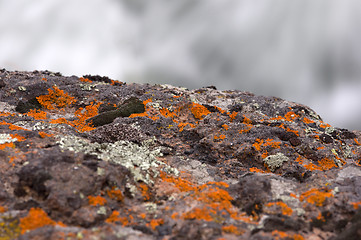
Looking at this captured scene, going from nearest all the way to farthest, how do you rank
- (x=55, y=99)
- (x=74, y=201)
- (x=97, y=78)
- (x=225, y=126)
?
(x=74, y=201)
(x=225, y=126)
(x=55, y=99)
(x=97, y=78)

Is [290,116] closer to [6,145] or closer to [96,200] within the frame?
[96,200]

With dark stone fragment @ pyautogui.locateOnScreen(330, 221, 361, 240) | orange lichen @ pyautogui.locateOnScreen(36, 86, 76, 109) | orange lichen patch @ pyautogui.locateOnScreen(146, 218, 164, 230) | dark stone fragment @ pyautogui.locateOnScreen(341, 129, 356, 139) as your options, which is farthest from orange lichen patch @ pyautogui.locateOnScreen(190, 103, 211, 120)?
dark stone fragment @ pyautogui.locateOnScreen(330, 221, 361, 240)

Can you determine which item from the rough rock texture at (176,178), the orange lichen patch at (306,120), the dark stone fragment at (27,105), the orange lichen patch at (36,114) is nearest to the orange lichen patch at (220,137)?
the rough rock texture at (176,178)

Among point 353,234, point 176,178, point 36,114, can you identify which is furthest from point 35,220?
point 36,114

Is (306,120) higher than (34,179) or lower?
higher

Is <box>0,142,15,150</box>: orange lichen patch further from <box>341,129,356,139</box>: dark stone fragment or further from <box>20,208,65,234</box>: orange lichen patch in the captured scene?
<box>341,129,356,139</box>: dark stone fragment
